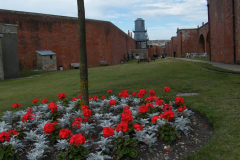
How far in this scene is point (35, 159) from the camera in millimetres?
2578

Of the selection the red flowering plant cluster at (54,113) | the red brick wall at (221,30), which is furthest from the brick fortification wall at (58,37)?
the red flowering plant cluster at (54,113)

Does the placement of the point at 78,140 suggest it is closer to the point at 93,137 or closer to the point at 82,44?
the point at 93,137

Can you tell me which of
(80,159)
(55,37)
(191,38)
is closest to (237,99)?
(80,159)

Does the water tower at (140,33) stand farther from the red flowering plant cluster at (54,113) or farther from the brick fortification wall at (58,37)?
the red flowering plant cluster at (54,113)

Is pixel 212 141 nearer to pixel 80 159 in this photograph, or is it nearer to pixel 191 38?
pixel 80 159

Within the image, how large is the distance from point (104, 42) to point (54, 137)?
26287 mm

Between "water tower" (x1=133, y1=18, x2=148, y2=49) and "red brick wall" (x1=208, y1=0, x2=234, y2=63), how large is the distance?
42.9 metres

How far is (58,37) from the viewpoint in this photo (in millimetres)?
22922

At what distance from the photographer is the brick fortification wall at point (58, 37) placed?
19672 mm

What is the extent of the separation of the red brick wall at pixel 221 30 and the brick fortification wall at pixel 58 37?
1314 centimetres

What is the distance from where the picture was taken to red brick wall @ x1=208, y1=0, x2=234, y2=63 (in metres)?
15.6

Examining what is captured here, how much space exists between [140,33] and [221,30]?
4785 centimetres

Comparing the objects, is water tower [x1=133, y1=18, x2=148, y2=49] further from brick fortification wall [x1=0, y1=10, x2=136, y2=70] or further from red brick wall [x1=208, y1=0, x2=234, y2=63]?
red brick wall [x1=208, y1=0, x2=234, y2=63]

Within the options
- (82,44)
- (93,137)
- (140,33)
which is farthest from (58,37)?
(140,33)
